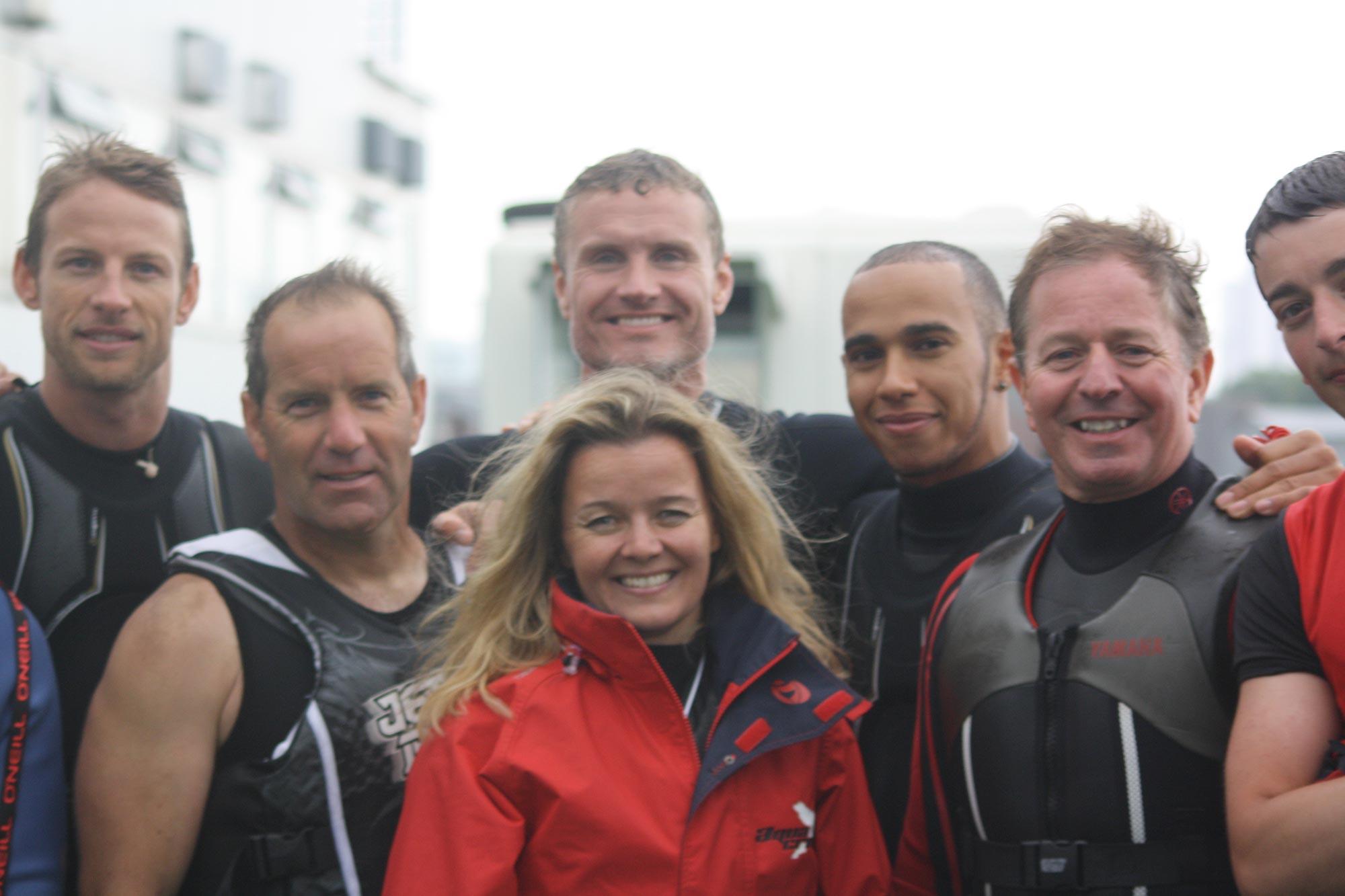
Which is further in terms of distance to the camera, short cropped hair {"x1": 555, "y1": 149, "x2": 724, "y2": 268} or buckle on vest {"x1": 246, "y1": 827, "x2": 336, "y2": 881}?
short cropped hair {"x1": 555, "y1": 149, "x2": 724, "y2": 268}

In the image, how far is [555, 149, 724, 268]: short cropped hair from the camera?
3.29m

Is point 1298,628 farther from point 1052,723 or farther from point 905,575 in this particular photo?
point 905,575

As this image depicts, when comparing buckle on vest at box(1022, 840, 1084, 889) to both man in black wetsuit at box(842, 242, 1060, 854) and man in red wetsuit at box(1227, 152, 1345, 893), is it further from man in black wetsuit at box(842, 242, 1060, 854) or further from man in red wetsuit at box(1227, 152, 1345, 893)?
man in black wetsuit at box(842, 242, 1060, 854)

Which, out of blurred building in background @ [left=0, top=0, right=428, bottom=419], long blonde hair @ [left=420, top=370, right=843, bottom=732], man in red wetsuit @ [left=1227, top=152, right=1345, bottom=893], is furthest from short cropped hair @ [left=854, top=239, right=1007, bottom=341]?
blurred building in background @ [left=0, top=0, right=428, bottom=419]

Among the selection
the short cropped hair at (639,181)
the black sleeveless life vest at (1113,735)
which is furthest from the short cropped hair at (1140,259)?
the short cropped hair at (639,181)

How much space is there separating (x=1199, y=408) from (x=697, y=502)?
1.01 meters

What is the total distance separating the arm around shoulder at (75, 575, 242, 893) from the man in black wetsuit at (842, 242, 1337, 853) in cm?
140

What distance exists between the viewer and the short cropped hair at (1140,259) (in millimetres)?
2377

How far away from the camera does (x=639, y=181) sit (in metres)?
3.28

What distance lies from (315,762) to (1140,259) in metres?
1.83

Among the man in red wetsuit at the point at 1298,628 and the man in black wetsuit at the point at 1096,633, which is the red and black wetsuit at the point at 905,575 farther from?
the man in red wetsuit at the point at 1298,628

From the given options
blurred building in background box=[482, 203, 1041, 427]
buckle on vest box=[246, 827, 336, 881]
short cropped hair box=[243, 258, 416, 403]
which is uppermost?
blurred building in background box=[482, 203, 1041, 427]

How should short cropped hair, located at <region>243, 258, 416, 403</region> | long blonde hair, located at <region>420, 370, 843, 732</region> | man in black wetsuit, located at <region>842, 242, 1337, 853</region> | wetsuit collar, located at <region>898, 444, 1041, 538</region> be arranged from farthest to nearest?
wetsuit collar, located at <region>898, 444, 1041, 538</region>, man in black wetsuit, located at <region>842, 242, 1337, 853</region>, short cropped hair, located at <region>243, 258, 416, 403</region>, long blonde hair, located at <region>420, 370, 843, 732</region>

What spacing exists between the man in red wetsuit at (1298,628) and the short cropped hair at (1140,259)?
30 cm
